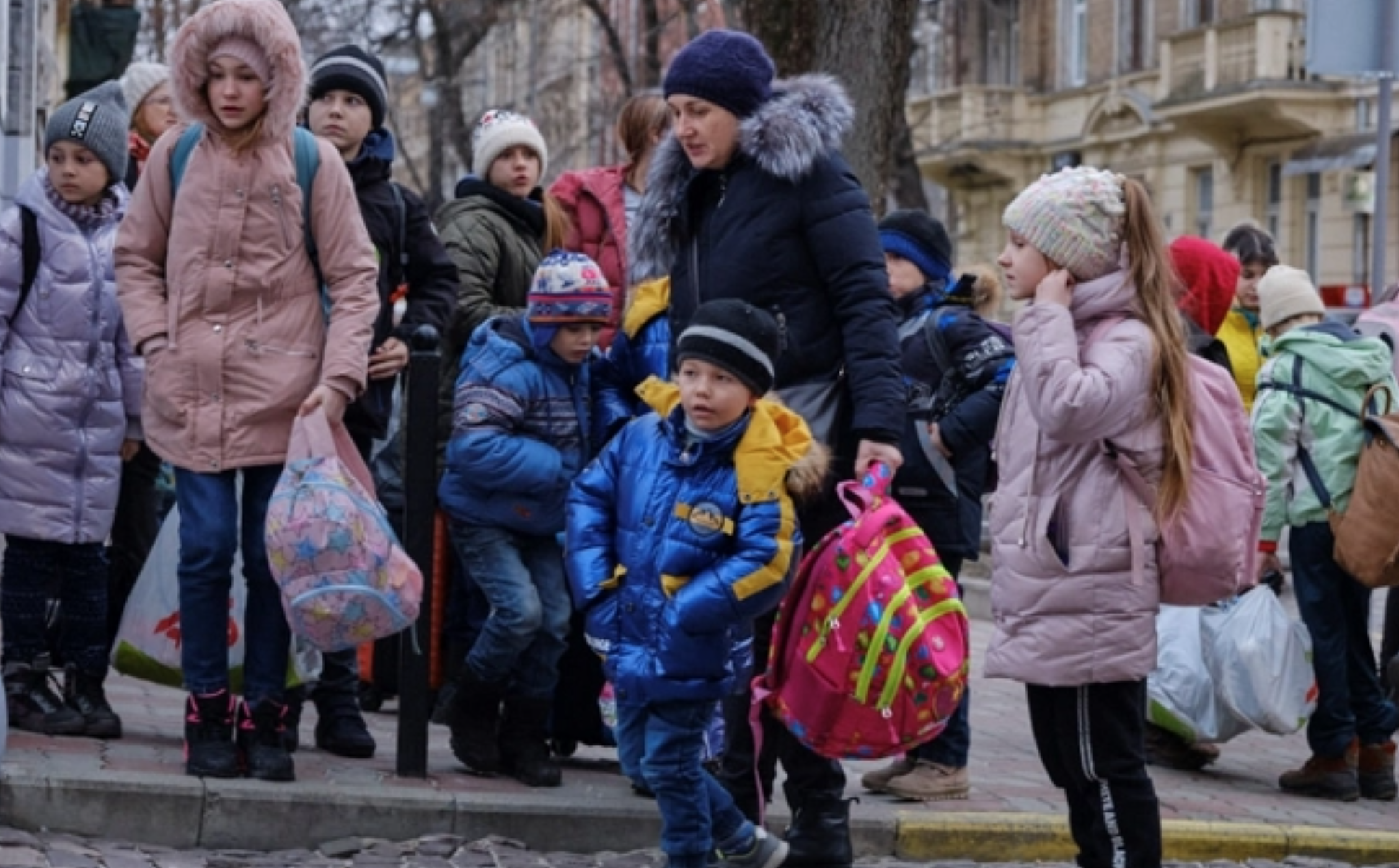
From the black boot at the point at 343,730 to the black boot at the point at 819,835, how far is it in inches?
59.9

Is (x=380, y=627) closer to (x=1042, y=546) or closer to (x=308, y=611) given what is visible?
(x=308, y=611)

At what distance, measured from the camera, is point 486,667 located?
25.6ft

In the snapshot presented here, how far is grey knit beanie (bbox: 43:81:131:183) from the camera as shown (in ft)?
25.4

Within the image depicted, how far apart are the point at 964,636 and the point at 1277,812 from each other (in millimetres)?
2531

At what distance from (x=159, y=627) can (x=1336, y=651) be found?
402 centimetres

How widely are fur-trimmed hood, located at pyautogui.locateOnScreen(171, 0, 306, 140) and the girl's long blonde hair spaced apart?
2242 mm

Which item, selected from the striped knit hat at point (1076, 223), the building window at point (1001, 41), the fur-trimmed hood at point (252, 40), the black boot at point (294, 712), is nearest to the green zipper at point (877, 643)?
the striped knit hat at point (1076, 223)

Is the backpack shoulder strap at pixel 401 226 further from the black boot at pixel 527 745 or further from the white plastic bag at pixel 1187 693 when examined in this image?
the white plastic bag at pixel 1187 693

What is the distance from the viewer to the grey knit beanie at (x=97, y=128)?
773 centimetres

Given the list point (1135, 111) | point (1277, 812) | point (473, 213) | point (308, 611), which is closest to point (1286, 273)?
point (1277, 812)

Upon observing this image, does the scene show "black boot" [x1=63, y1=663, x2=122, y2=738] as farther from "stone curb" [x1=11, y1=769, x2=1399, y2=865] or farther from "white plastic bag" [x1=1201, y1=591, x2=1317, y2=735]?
"white plastic bag" [x1=1201, y1=591, x2=1317, y2=735]

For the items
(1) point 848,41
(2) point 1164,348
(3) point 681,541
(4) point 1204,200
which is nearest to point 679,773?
(3) point 681,541

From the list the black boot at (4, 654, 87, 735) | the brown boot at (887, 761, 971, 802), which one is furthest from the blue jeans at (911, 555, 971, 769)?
the black boot at (4, 654, 87, 735)

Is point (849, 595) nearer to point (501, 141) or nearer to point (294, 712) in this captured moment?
point (294, 712)
